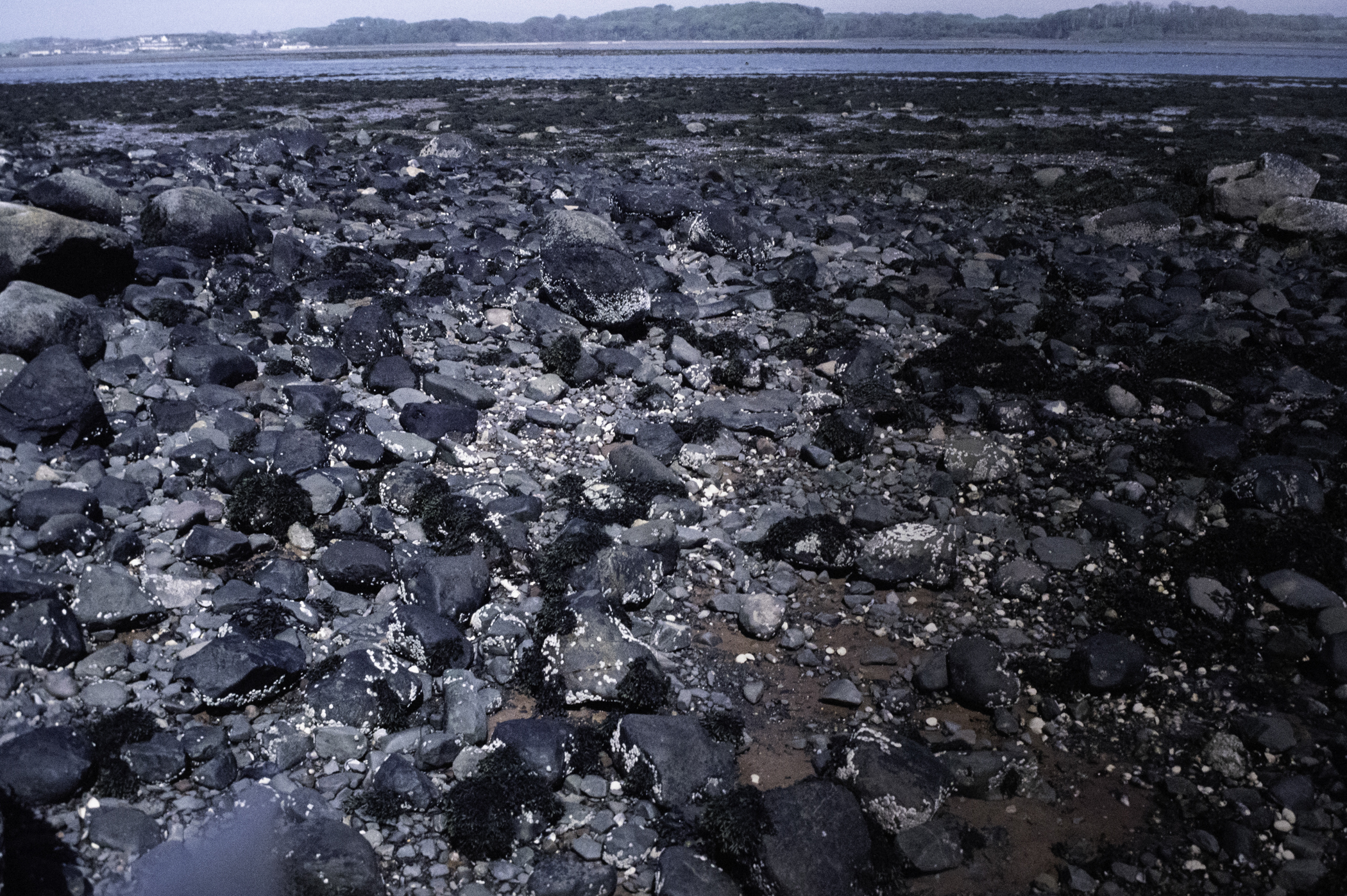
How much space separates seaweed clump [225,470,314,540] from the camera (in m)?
5.48

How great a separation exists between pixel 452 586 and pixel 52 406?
371cm

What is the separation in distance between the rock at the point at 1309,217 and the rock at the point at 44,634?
54.4ft

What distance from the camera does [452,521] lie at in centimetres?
564

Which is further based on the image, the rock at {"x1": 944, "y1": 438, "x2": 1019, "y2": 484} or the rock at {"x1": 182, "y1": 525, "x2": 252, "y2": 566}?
the rock at {"x1": 944, "y1": 438, "x2": 1019, "y2": 484}

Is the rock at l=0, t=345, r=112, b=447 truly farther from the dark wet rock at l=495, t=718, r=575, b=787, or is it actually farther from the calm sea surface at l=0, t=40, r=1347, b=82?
the calm sea surface at l=0, t=40, r=1347, b=82

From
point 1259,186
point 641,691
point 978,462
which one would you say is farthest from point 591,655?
point 1259,186

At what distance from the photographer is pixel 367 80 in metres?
53.6

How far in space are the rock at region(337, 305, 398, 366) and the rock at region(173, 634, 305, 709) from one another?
14.0 feet

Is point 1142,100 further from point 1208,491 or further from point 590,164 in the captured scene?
point 1208,491

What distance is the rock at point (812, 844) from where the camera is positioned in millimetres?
3383

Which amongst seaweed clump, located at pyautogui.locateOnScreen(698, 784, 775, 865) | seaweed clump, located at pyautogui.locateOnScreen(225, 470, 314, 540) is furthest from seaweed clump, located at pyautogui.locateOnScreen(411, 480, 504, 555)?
seaweed clump, located at pyautogui.locateOnScreen(698, 784, 775, 865)

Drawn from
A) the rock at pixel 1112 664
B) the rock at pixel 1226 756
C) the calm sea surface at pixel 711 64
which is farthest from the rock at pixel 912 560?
the calm sea surface at pixel 711 64

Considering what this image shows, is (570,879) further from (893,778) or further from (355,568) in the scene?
(355,568)

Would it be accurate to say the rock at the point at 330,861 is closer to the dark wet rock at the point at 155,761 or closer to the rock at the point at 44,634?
the dark wet rock at the point at 155,761
